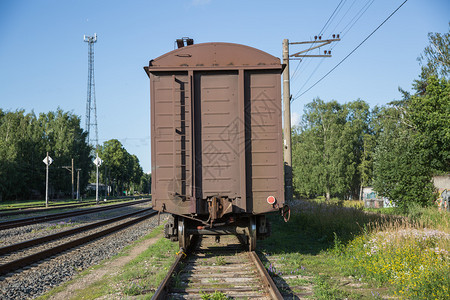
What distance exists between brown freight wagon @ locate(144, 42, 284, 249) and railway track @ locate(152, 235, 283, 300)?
0.88 metres

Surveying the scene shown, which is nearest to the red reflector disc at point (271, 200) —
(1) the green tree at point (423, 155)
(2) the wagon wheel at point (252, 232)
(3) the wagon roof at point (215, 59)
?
(2) the wagon wheel at point (252, 232)

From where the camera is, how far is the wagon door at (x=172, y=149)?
24.4 feet

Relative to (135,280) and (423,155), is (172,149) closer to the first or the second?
(135,280)

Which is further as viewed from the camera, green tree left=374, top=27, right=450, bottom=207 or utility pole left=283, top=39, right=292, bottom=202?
green tree left=374, top=27, right=450, bottom=207

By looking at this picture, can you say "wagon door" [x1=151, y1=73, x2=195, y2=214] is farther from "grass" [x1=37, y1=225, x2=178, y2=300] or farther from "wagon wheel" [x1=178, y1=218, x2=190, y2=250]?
"grass" [x1=37, y1=225, x2=178, y2=300]

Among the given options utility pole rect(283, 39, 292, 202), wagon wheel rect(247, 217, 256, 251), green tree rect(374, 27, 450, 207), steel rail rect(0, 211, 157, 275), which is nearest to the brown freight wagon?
wagon wheel rect(247, 217, 256, 251)

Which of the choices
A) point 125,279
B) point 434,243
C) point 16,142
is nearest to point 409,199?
point 434,243

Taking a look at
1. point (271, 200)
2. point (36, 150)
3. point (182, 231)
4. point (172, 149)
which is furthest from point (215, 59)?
point (36, 150)

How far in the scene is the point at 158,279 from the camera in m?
6.00

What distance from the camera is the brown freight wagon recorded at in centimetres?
745

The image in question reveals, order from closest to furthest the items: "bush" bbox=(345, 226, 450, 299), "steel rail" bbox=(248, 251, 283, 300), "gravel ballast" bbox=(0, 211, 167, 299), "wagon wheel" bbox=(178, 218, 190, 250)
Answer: "steel rail" bbox=(248, 251, 283, 300)
"bush" bbox=(345, 226, 450, 299)
"gravel ballast" bbox=(0, 211, 167, 299)
"wagon wheel" bbox=(178, 218, 190, 250)

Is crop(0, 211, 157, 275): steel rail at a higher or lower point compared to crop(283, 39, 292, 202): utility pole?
lower

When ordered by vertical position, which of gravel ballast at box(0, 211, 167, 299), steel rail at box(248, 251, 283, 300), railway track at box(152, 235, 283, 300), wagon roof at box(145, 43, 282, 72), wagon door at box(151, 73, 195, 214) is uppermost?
wagon roof at box(145, 43, 282, 72)

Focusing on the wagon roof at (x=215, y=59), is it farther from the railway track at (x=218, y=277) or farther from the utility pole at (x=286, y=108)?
the utility pole at (x=286, y=108)
